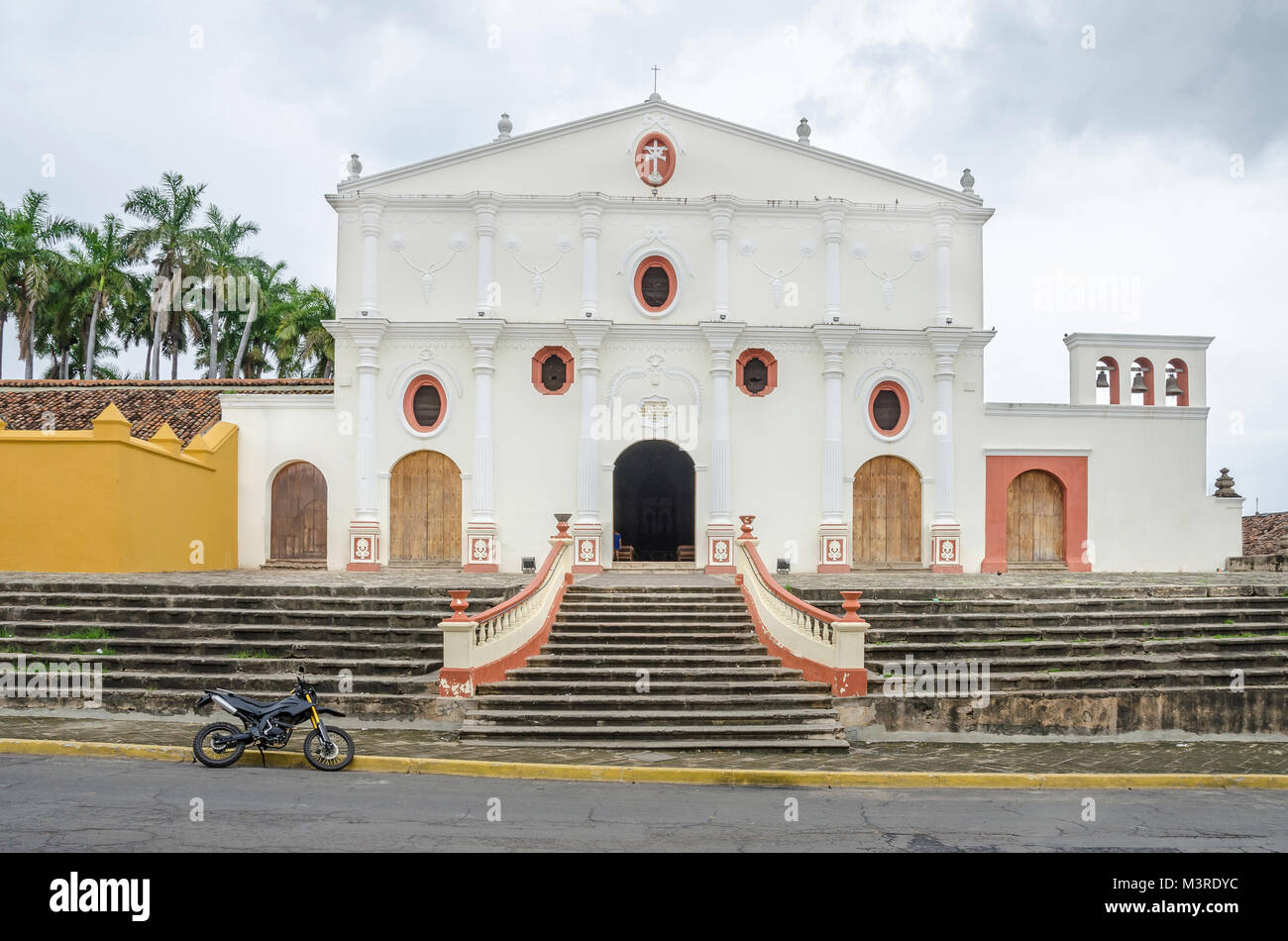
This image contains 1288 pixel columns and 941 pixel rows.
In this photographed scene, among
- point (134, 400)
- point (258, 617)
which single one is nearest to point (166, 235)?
point (134, 400)

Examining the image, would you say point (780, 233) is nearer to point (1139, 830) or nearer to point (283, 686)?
point (283, 686)

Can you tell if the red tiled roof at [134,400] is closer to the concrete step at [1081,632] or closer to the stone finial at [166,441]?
the stone finial at [166,441]

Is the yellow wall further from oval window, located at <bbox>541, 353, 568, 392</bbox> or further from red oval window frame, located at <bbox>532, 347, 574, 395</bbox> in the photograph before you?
oval window, located at <bbox>541, 353, 568, 392</bbox>

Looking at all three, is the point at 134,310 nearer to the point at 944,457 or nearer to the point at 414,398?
the point at 414,398

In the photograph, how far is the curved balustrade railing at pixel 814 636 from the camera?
11453mm

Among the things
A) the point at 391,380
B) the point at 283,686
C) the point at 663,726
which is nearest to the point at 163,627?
the point at 283,686

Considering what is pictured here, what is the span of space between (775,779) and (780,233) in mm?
14053

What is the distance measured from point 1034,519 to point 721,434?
6.81 meters

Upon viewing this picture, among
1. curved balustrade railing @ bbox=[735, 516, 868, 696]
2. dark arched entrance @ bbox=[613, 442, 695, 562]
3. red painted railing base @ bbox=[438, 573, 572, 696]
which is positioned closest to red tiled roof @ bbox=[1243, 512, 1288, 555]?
dark arched entrance @ bbox=[613, 442, 695, 562]

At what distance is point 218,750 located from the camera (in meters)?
9.20

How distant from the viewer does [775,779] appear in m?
9.12

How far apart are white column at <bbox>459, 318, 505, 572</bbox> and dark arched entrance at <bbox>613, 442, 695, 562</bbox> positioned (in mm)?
3797

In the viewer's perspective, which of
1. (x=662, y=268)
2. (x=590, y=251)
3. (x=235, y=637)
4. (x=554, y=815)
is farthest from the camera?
(x=662, y=268)

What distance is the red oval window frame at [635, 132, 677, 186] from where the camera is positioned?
20.5m
